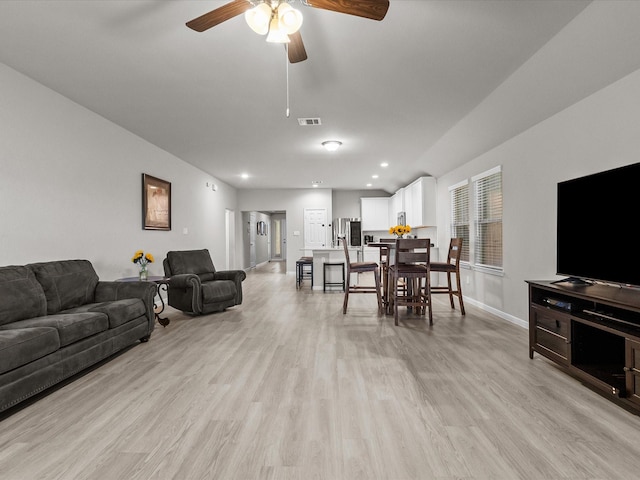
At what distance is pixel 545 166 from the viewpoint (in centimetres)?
364

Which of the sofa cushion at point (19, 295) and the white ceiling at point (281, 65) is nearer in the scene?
the white ceiling at point (281, 65)

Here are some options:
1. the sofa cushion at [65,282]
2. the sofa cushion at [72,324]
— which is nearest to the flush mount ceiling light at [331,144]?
the sofa cushion at [65,282]

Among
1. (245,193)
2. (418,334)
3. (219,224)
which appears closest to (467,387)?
(418,334)

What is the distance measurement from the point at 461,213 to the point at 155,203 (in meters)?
5.17

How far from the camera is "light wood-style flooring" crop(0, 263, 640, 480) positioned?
1.63 metres

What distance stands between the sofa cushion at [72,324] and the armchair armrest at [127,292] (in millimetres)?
610

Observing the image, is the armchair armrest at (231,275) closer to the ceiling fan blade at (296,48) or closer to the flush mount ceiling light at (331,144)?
the flush mount ceiling light at (331,144)

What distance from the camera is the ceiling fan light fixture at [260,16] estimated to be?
184 cm

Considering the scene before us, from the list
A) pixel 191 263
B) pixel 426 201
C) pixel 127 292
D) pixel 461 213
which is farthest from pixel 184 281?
pixel 426 201

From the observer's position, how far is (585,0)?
2.14 m

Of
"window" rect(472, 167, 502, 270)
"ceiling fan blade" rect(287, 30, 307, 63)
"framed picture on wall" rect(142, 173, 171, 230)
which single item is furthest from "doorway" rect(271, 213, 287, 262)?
"ceiling fan blade" rect(287, 30, 307, 63)

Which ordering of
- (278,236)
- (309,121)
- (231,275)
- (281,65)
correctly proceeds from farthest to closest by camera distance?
1. (278,236)
2. (231,275)
3. (309,121)
4. (281,65)

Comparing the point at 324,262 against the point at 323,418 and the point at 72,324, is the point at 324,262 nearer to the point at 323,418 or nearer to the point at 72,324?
the point at 72,324

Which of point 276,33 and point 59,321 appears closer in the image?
point 276,33
